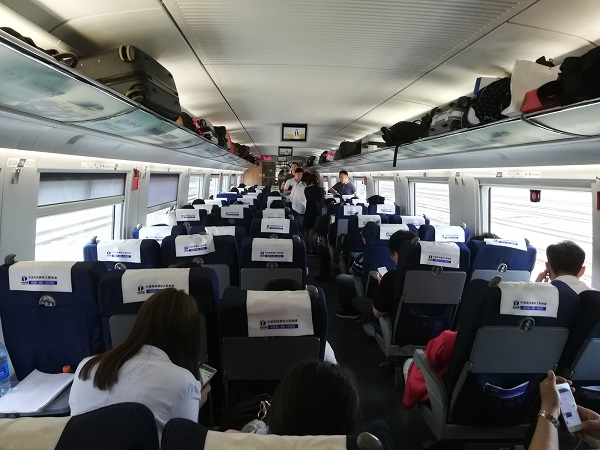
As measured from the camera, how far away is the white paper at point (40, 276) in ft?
7.45

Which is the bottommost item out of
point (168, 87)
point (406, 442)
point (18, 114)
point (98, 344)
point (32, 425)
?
point (406, 442)

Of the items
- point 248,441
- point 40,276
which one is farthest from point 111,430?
point 40,276

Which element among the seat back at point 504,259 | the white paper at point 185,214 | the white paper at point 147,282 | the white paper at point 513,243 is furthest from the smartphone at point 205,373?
the white paper at point 185,214

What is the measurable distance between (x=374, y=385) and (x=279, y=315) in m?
2.33

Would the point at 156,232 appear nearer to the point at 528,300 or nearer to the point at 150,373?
the point at 150,373

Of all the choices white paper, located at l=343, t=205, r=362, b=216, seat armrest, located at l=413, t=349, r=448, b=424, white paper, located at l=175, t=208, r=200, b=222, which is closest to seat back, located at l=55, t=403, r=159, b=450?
seat armrest, located at l=413, t=349, r=448, b=424

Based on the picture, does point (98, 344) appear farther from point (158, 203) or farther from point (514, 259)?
point (158, 203)

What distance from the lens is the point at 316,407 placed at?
1.25m

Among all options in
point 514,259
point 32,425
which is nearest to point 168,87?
point 32,425

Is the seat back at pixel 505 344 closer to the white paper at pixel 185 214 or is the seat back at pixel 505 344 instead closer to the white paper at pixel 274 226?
the white paper at pixel 274 226

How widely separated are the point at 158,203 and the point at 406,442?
7.16m

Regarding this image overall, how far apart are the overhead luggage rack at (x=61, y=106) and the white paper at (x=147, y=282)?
1.20 meters

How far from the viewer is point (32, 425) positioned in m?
0.85

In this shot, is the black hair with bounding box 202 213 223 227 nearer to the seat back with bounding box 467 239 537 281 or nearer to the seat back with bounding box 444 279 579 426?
the seat back with bounding box 467 239 537 281
